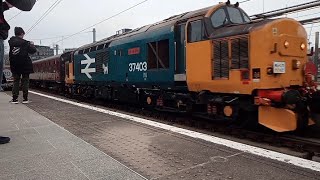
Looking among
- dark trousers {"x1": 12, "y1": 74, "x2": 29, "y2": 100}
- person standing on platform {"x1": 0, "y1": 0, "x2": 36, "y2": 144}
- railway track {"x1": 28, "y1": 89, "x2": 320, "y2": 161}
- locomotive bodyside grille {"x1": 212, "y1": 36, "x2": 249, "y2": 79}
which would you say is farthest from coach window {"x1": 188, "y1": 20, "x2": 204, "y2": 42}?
dark trousers {"x1": 12, "y1": 74, "x2": 29, "y2": 100}

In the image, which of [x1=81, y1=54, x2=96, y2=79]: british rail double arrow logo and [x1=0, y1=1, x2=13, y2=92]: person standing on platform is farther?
[x1=81, y1=54, x2=96, y2=79]: british rail double arrow logo

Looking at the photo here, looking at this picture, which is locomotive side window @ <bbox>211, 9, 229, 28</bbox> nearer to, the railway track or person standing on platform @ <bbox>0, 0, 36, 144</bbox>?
the railway track

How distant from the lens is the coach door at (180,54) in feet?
26.7

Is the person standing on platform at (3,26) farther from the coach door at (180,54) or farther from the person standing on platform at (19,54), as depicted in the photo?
the person standing on platform at (19,54)

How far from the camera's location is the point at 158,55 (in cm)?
928

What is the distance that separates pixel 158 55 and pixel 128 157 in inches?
213

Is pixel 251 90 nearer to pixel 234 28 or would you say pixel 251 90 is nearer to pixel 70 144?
pixel 234 28

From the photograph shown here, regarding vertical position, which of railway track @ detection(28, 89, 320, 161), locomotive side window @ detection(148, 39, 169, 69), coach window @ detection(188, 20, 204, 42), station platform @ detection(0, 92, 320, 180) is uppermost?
coach window @ detection(188, 20, 204, 42)

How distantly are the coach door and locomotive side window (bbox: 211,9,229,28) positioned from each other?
87 centimetres

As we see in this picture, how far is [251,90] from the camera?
6.30 meters

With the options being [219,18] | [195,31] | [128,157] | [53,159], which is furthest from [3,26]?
[219,18]

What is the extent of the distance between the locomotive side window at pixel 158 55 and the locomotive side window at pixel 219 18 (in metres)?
1.65

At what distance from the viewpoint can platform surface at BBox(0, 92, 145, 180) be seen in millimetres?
3465

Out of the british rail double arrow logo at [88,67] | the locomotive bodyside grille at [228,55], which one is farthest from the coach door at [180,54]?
the british rail double arrow logo at [88,67]
